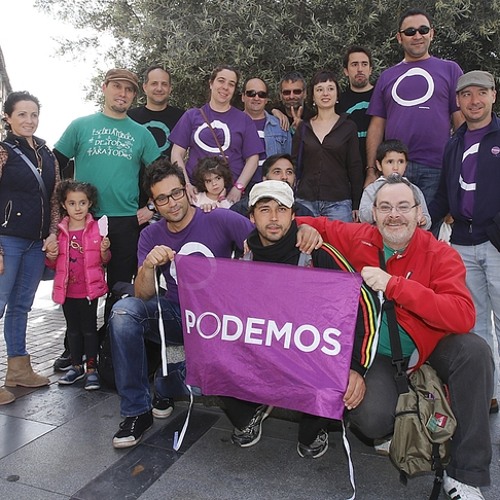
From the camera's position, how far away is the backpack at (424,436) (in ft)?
8.69

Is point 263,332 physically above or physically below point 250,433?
above

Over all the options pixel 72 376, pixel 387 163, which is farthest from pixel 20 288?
pixel 387 163

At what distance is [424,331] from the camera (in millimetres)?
2996

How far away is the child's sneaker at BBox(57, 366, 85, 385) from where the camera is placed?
14.4 feet

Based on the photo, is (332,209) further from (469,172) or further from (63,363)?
(63,363)

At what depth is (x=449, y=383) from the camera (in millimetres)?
2791

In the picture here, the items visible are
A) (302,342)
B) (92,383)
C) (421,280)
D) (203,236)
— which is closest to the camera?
(302,342)

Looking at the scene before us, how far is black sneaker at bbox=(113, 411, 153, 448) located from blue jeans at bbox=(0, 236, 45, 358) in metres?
1.48

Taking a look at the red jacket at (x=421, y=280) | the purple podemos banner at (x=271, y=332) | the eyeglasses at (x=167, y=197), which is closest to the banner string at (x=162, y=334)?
the purple podemos banner at (x=271, y=332)

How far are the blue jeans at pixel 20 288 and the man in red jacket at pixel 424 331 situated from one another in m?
2.57

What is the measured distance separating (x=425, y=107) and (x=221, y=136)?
5.79ft

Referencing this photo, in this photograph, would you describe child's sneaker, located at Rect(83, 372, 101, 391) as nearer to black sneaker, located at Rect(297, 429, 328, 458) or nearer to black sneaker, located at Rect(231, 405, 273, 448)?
black sneaker, located at Rect(231, 405, 273, 448)

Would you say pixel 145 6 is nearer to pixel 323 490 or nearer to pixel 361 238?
pixel 361 238

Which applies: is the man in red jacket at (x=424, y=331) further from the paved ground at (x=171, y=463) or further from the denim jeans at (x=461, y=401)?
the paved ground at (x=171, y=463)
